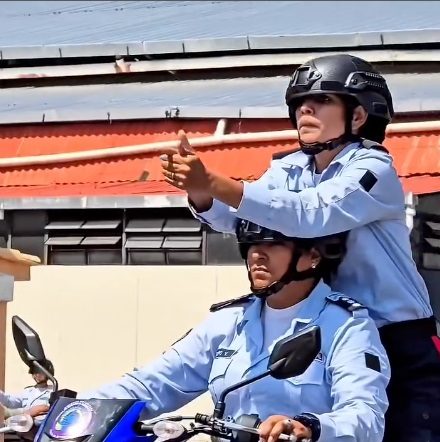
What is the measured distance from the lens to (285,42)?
11.3 meters

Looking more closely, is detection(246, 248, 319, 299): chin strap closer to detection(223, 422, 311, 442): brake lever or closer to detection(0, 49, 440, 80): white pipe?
detection(223, 422, 311, 442): brake lever

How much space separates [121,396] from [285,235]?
2.57 feet

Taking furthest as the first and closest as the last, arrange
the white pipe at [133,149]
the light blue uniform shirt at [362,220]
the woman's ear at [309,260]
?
the white pipe at [133,149]
the woman's ear at [309,260]
the light blue uniform shirt at [362,220]

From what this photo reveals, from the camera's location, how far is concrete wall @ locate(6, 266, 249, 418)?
33.8ft

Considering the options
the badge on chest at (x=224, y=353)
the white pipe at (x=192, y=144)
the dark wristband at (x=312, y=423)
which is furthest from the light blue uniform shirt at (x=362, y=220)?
the white pipe at (x=192, y=144)

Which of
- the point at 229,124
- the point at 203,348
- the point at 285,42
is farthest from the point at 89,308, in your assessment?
the point at 203,348

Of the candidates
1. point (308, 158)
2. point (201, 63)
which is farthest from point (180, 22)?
point (308, 158)

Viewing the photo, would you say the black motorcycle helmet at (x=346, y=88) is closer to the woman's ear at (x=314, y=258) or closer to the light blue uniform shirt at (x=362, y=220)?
the light blue uniform shirt at (x=362, y=220)

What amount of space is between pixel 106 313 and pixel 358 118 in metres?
6.70

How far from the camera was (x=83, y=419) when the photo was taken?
3422 mm

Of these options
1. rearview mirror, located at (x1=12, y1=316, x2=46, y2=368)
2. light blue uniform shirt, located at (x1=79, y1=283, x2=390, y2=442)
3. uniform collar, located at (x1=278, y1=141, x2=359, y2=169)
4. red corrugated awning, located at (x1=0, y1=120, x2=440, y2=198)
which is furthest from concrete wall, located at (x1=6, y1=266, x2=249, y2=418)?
A: rearview mirror, located at (x1=12, y1=316, x2=46, y2=368)

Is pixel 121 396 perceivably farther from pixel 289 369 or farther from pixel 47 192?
pixel 47 192

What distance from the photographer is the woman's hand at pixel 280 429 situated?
318cm

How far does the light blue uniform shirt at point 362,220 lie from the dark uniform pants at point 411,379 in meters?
0.06
